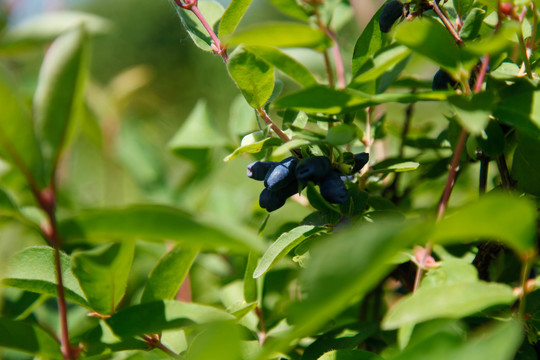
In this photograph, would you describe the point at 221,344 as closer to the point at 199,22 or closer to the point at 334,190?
the point at 334,190

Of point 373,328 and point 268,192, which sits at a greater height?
point 268,192

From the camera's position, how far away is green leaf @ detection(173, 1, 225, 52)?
2.20ft

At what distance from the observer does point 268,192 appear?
2.07ft

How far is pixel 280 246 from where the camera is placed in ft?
1.92

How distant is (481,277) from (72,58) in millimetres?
585

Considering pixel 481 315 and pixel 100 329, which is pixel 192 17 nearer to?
pixel 100 329

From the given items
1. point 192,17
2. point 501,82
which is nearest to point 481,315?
point 501,82

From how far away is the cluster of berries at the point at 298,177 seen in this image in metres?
0.58

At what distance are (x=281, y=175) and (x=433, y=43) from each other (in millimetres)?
220

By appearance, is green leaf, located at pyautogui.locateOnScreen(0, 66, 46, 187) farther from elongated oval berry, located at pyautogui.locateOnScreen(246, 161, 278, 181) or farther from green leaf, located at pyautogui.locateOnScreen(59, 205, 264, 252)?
elongated oval berry, located at pyautogui.locateOnScreen(246, 161, 278, 181)

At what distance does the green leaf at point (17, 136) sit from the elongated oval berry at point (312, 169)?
268mm

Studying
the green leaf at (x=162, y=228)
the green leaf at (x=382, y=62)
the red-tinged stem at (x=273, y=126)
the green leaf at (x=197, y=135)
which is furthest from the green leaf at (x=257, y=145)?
the green leaf at (x=197, y=135)

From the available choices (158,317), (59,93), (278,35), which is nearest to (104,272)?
(158,317)

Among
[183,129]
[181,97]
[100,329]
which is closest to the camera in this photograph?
[100,329]
